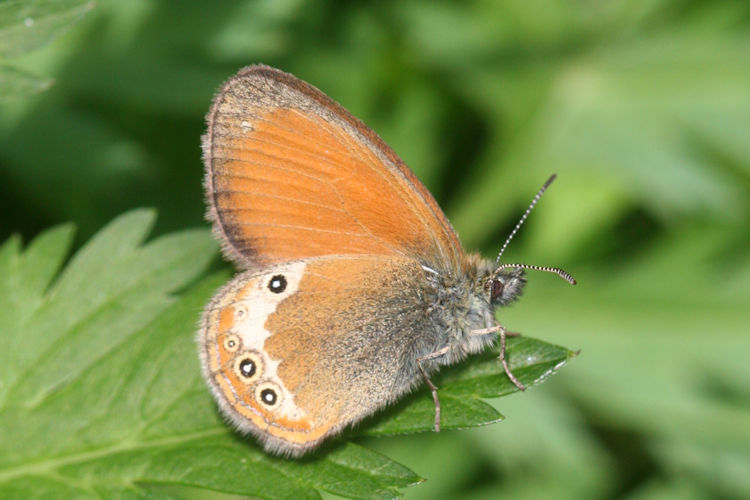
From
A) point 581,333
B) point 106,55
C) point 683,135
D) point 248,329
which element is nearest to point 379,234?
point 248,329

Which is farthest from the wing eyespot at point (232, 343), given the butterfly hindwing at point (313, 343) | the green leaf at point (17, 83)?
the green leaf at point (17, 83)

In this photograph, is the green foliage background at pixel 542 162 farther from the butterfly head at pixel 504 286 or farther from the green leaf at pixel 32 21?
the butterfly head at pixel 504 286

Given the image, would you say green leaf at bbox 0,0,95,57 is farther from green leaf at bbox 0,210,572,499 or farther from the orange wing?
green leaf at bbox 0,210,572,499

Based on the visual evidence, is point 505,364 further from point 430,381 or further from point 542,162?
point 542,162

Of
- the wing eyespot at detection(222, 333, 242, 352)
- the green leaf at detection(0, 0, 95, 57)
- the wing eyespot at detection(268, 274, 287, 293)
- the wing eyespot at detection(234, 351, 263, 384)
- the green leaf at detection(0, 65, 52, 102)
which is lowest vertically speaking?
the wing eyespot at detection(234, 351, 263, 384)

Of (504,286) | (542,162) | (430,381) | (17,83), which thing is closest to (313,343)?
(430,381)

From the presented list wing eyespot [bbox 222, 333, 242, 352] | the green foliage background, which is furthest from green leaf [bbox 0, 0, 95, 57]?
the green foliage background

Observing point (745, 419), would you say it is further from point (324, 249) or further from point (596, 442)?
point (324, 249)
